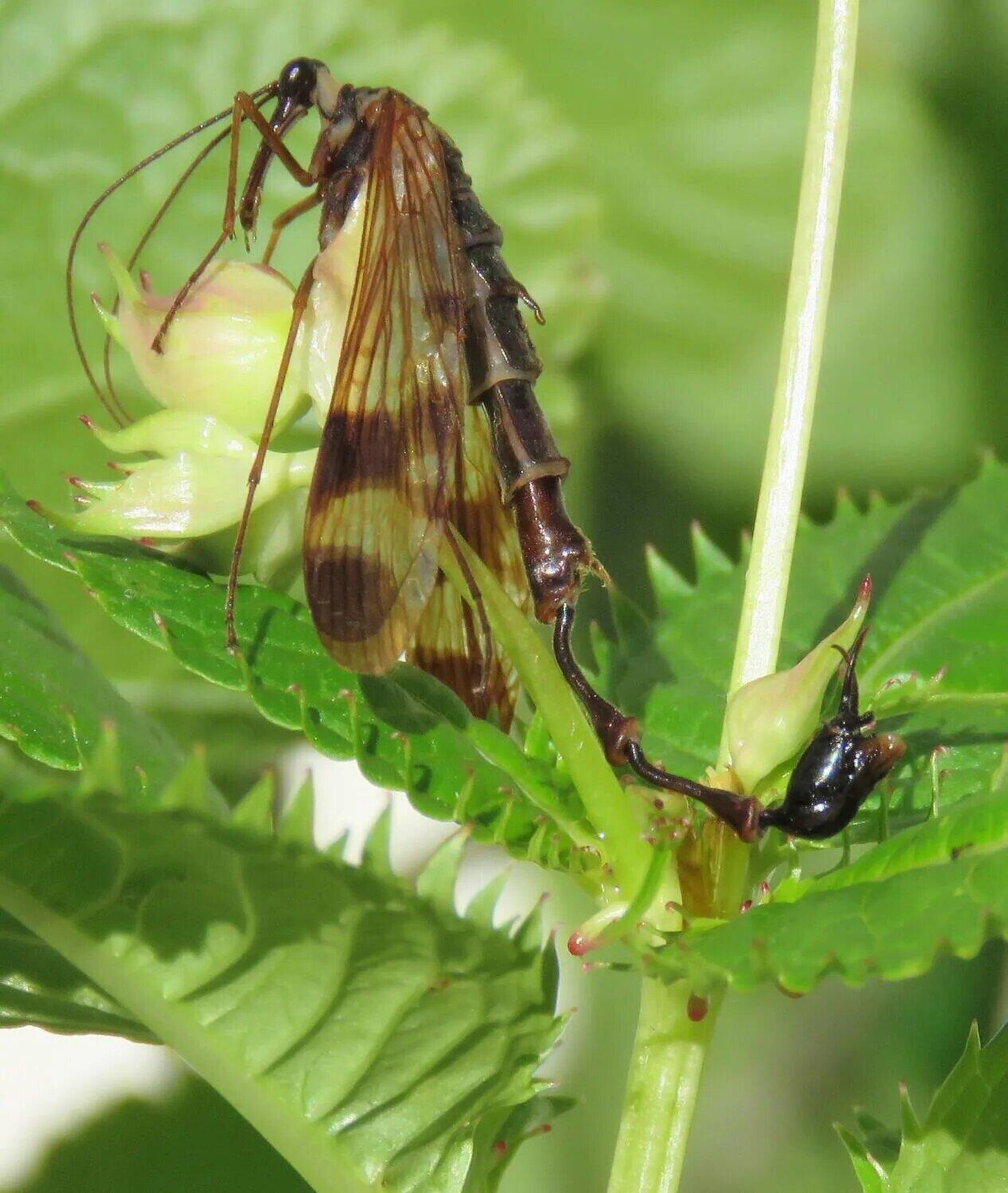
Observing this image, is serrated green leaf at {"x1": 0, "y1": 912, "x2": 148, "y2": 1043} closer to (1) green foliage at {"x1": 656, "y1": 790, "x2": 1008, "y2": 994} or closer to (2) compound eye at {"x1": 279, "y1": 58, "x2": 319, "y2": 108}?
(1) green foliage at {"x1": 656, "y1": 790, "x2": 1008, "y2": 994}

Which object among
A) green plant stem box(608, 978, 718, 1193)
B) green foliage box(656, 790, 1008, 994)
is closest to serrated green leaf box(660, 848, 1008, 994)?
green foliage box(656, 790, 1008, 994)

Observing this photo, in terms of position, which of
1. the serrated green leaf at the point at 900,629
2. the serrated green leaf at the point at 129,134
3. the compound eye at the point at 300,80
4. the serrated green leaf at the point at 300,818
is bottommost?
the serrated green leaf at the point at 300,818

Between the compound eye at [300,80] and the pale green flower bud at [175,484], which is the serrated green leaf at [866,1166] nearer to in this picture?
the pale green flower bud at [175,484]

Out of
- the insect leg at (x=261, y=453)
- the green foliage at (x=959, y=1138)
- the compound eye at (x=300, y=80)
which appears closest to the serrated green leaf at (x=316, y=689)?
the insect leg at (x=261, y=453)

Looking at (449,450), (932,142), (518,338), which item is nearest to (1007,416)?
(932,142)

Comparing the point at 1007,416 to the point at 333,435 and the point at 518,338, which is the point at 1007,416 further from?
the point at 333,435
